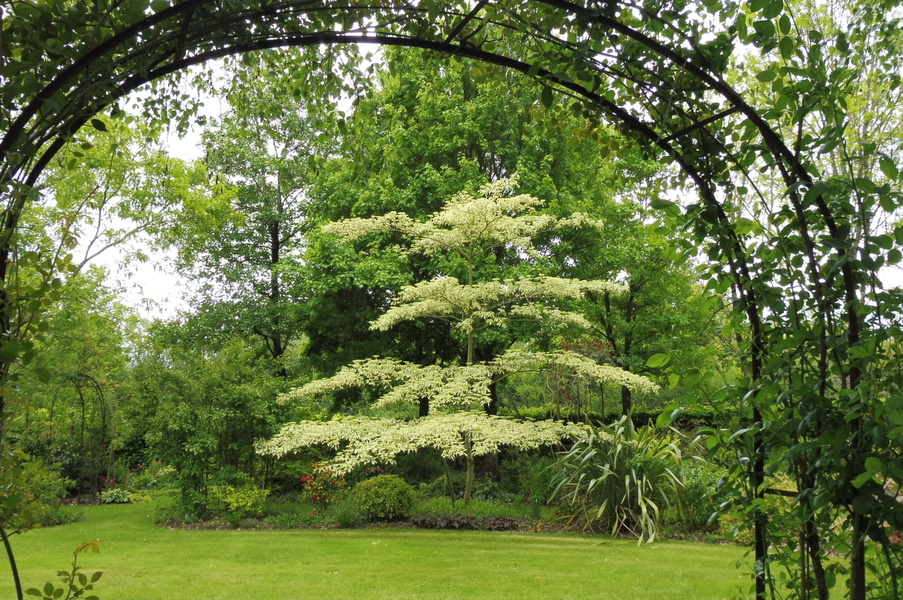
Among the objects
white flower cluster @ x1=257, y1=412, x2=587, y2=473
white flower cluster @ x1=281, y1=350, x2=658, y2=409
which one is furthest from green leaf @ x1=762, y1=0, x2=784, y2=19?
white flower cluster @ x1=281, y1=350, x2=658, y2=409

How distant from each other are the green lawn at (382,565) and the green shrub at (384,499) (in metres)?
0.40

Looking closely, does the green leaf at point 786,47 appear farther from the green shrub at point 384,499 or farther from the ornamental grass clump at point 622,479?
the green shrub at point 384,499

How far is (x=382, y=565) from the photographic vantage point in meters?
5.64

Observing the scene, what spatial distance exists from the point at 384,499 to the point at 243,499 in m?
1.90

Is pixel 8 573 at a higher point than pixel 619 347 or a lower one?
lower

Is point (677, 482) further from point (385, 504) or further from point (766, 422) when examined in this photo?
point (766, 422)

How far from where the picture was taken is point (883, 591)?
167 centimetres

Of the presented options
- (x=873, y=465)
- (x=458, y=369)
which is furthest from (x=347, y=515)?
(x=873, y=465)

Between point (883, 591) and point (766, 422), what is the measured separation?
0.67 m

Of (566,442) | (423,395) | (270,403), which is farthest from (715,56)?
(566,442)

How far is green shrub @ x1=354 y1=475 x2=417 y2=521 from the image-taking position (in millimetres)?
7906

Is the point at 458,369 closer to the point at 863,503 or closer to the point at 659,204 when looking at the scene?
the point at 659,204

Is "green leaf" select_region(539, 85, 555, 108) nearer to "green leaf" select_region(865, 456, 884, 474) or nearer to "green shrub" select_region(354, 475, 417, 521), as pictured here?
"green leaf" select_region(865, 456, 884, 474)

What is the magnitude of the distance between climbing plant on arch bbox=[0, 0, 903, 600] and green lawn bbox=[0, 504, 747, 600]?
335cm
